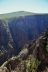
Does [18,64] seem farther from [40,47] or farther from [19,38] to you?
[19,38]

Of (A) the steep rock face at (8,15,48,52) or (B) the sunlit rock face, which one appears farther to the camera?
(A) the steep rock face at (8,15,48,52)

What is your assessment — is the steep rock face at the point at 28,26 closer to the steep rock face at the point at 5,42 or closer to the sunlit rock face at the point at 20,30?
the sunlit rock face at the point at 20,30

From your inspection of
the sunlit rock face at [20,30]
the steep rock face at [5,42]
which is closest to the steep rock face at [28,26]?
the sunlit rock face at [20,30]

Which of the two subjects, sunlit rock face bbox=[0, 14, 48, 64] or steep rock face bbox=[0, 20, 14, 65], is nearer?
steep rock face bbox=[0, 20, 14, 65]

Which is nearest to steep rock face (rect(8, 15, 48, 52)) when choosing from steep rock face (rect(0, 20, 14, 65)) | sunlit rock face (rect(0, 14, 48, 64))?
sunlit rock face (rect(0, 14, 48, 64))

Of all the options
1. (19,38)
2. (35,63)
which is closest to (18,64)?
(35,63)

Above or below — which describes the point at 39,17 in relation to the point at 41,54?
below

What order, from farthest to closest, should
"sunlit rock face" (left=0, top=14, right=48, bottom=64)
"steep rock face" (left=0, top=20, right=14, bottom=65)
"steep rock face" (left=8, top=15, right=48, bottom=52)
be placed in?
"steep rock face" (left=8, top=15, right=48, bottom=52) < "sunlit rock face" (left=0, top=14, right=48, bottom=64) < "steep rock face" (left=0, top=20, right=14, bottom=65)

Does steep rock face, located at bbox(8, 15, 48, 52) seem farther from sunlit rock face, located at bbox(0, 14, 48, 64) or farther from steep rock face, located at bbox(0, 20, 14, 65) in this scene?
steep rock face, located at bbox(0, 20, 14, 65)

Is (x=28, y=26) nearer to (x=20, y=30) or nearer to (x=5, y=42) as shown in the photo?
(x=20, y=30)

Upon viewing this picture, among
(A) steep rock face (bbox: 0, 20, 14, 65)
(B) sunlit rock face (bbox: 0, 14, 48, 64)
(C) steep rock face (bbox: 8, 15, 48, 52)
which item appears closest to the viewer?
(A) steep rock face (bbox: 0, 20, 14, 65)

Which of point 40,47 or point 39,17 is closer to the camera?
point 40,47
